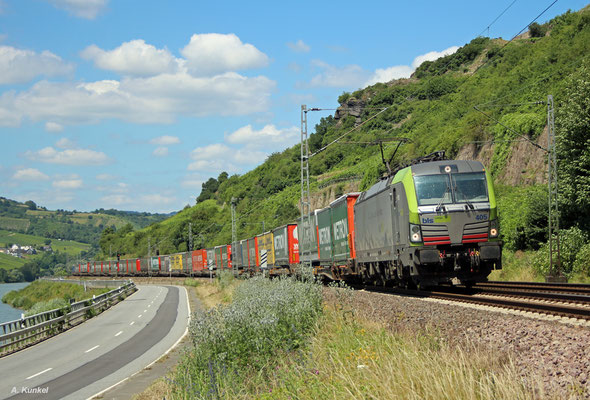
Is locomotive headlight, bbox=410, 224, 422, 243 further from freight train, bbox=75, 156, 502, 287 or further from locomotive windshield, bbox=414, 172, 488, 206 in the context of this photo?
locomotive windshield, bbox=414, 172, 488, 206

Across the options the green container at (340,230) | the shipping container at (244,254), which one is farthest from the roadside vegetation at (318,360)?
the shipping container at (244,254)

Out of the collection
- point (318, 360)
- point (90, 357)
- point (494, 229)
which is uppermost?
point (494, 229)

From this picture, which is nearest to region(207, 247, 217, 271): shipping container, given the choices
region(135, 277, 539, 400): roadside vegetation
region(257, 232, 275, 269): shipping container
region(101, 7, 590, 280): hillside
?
region(101, 7, 590, 280): hillside

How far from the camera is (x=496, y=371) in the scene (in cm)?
659

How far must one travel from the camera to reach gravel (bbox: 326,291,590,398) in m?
6.36

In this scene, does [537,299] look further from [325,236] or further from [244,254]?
[244,254]

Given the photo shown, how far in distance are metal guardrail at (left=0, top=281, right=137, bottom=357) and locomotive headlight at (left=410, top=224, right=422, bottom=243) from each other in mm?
16391

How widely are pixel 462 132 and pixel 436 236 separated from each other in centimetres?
3477

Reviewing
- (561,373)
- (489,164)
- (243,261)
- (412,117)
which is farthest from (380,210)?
(412,117)

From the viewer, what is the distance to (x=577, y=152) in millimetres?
→ 29906

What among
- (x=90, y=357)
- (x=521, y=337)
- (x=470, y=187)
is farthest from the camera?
(x=90, y=357)

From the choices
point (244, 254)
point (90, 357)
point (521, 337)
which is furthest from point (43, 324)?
point (244, 254)

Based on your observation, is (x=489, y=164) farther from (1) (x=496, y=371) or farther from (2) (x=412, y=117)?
(2) (x=412, y=117)

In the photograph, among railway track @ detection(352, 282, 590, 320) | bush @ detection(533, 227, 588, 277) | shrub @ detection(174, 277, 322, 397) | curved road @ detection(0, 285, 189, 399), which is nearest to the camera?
shrub @ detection(174, 277, 322, 397)
